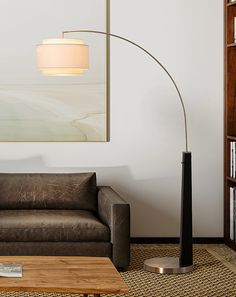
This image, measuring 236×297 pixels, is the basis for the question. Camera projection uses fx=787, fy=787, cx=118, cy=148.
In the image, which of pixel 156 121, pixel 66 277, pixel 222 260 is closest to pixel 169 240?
pixel 222 260

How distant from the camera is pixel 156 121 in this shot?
265 inches

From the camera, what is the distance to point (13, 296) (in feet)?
16.4

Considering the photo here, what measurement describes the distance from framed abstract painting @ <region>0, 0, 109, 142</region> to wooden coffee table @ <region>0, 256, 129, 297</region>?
223 centimetres

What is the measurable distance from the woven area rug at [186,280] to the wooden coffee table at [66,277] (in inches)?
24.2

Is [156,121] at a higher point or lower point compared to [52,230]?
higher

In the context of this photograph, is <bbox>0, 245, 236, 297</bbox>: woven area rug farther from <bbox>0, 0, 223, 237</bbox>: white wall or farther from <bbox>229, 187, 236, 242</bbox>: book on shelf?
<bbox>0, 0, 223, 237</bbox>: white wall

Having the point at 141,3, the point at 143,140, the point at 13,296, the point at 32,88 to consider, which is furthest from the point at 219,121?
the point at 13,296

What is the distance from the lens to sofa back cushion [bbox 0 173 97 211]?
20.2 feet

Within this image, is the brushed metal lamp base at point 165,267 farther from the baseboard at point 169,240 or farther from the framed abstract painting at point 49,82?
the framed abstract painting at point 49,82

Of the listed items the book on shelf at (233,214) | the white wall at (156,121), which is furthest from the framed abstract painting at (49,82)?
the book on shelf at (233,214)

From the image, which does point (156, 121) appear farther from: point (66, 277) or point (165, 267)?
point (66, 277)

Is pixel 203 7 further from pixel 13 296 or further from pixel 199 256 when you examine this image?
pixel 13 296

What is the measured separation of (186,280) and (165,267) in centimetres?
27

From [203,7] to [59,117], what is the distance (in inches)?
60.8
